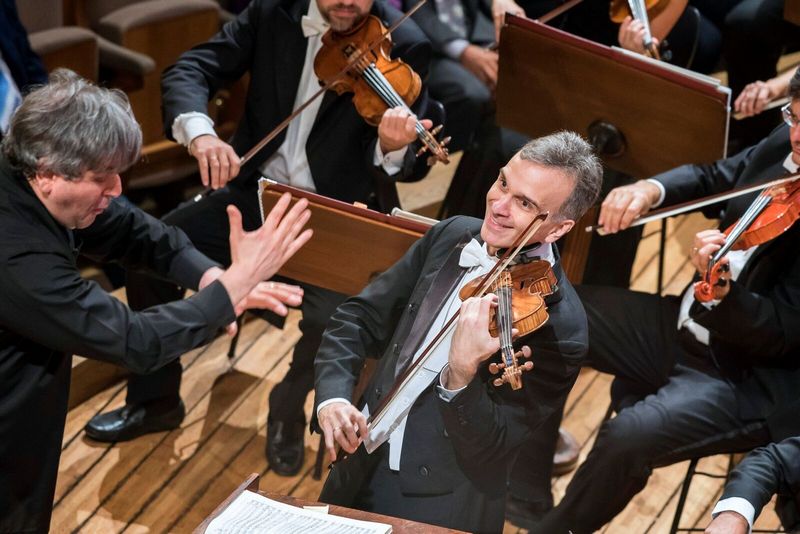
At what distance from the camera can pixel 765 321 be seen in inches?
114

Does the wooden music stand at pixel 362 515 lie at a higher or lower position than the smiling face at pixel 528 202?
lower

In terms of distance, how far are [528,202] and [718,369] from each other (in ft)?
3.28

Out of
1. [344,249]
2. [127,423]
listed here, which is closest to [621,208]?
[344,249]

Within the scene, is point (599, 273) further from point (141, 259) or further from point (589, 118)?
point (141, 259)

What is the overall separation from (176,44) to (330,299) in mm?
1834

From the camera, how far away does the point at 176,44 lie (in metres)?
4.48

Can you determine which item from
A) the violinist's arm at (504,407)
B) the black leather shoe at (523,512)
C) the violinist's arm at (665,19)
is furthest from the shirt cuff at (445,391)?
the violinist's arm at (665,19)

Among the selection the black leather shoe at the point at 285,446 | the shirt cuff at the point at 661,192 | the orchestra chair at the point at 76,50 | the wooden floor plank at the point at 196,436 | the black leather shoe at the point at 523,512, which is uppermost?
the shirt cuff at the point at 661,192

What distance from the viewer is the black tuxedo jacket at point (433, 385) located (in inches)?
95.4

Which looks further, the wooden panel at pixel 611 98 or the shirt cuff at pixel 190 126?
the shirt cuff at pixel 190 126

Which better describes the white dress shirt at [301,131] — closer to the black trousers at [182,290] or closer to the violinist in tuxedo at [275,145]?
the violinist in tuxedo at [275,145]

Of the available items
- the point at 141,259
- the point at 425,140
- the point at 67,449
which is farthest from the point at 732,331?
the point at 67,449

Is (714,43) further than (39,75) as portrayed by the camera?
Yes

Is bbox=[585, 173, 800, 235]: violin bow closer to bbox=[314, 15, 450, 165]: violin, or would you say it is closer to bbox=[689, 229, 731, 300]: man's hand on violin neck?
bbox=[689, 229, 731, 300]: man's hand on violin neck
